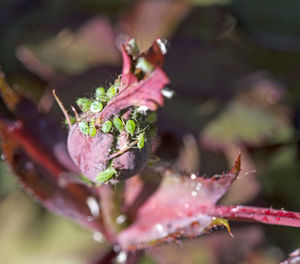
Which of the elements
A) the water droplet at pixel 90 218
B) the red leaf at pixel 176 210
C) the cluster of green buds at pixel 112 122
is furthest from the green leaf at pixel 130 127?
the water droplet at pixel 90 218

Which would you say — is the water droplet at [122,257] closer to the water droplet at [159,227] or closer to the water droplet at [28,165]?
the water droplet at [159,227]

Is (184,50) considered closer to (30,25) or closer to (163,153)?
(163,153)

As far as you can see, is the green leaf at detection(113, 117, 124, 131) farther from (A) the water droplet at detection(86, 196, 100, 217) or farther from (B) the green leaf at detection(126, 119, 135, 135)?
(A) the water droplet at detection(86, 196, 100, 217)

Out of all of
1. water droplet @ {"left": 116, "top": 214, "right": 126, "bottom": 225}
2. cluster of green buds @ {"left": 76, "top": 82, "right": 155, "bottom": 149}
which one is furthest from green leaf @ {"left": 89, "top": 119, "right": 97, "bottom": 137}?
water droplet @ {"left": 116, "top": 214, "right": 126, "bottom": 225}

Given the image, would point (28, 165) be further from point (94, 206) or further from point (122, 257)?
point (122, 257)

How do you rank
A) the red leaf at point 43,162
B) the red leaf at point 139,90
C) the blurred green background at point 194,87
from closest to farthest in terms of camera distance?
the red leaf at point 139,90 < the red leaf at point 43,162 < the blurred green background at point 194,87

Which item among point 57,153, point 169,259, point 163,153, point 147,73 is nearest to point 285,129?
point 163,153
